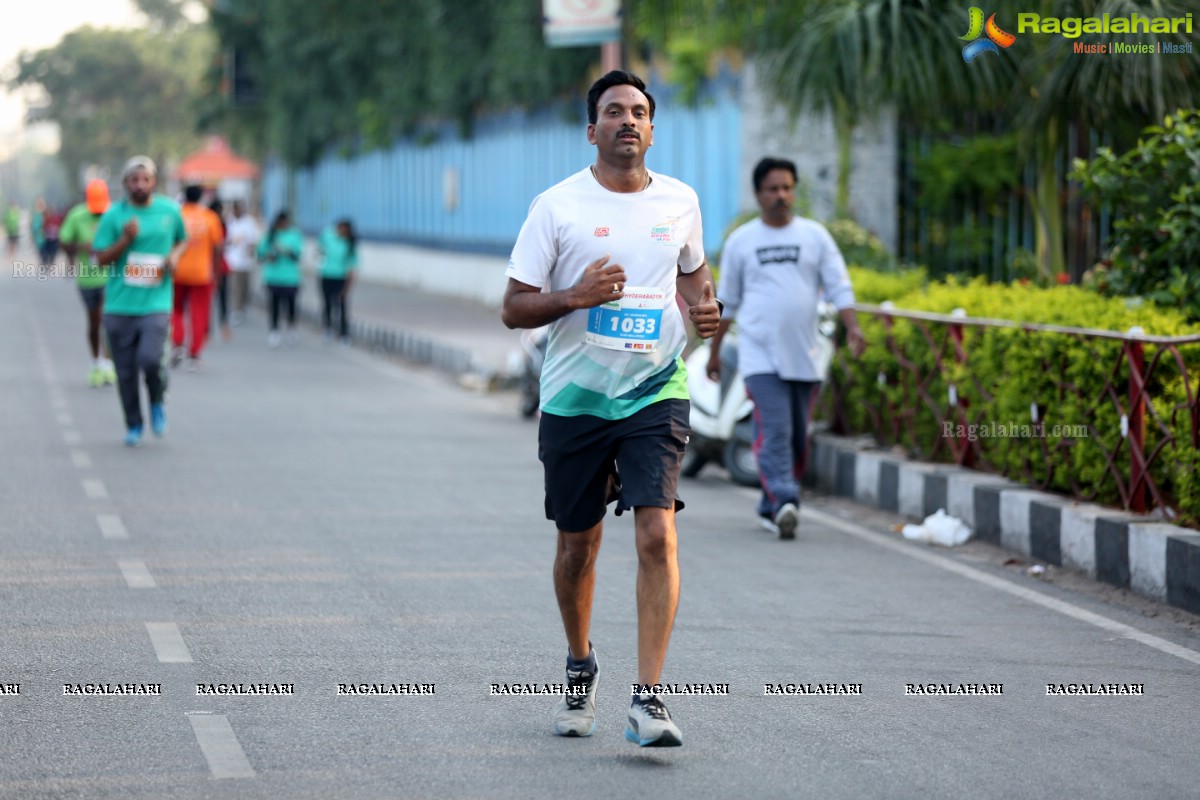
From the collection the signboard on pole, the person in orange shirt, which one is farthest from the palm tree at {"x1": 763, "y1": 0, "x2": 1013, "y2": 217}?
the person in orange shirt

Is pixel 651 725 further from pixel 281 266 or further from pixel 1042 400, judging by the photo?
pixel 281 266

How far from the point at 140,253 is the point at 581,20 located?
7.93 meters

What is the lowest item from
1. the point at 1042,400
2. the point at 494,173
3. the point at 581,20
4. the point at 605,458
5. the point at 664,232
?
the point at 1042,400

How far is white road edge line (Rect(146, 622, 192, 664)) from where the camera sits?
6555 mm

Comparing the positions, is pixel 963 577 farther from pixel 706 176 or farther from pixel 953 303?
pixel 706 176

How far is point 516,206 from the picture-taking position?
35.2 metres

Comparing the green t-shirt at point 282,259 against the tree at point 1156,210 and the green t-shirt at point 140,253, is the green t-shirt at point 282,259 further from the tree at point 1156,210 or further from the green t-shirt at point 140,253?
the tree at point 1156,210

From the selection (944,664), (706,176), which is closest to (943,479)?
(944,664)

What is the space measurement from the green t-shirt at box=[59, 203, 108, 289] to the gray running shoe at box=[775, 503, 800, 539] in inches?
355

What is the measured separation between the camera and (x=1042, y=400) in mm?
9852

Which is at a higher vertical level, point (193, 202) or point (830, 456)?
point (193, 202)

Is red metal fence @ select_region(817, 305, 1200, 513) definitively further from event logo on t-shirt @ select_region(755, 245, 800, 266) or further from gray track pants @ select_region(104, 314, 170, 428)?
gray track pants @ select_region(104, 314, 170, 428)

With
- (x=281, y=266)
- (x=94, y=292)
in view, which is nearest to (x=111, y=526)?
(x=94, y=292)

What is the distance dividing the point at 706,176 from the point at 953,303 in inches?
522
